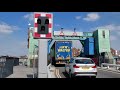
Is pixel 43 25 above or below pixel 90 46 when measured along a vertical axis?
below

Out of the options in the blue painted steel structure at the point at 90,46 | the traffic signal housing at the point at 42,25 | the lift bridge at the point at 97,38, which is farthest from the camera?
the blue painted steel structure at the point at 90,46

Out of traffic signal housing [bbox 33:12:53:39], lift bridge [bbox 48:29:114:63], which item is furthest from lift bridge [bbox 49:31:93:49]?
traffic signal housing [bbox 33:12:53:39]

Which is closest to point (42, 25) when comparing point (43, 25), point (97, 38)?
point (43, 25)

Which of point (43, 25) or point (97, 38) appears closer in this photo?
point (43, 25)

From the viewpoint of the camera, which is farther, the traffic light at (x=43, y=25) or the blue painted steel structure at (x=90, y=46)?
the blue painted steel structure at (x=90, y=46)

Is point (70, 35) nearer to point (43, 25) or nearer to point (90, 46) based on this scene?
point (90, 46)

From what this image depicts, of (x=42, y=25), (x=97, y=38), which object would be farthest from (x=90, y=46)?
(x=42, y=25)

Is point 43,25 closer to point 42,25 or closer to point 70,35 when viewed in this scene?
point 42,25

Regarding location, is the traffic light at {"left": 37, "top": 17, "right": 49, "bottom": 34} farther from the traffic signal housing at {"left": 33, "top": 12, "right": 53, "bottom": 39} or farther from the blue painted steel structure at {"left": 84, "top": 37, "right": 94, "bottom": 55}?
the blue painted steel structure at {"left": 84, "top": 37, "right": 94, "bottom": 55}

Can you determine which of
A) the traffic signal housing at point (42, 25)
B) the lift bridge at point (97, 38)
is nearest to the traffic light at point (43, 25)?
the traffic signal housing at point (42, 25)

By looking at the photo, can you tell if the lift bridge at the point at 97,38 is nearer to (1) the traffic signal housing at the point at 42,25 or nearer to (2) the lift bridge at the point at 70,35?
(2) the lift bridge at the point at 70,35
